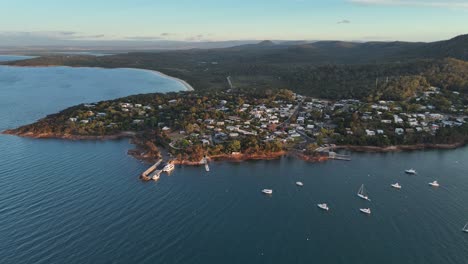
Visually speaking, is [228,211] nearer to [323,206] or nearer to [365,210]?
[323,206]

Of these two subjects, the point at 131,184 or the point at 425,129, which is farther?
the point at 425,129

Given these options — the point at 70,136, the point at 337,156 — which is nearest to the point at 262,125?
the point at 337,156

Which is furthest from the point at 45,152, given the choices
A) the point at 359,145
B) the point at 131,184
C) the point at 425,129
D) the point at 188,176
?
the point at 425,129

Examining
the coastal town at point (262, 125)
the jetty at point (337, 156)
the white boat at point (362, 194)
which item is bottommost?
the white boat at point (362, 194)

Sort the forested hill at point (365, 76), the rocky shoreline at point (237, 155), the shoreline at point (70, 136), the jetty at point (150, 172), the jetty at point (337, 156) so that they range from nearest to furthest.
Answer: the jetty at point (150, 172)
the rocky shoreline at point (237, 155)
the jetty at point (337, 156)
the shoreline at point (70, 136)
the forested hill at point (365, 76)

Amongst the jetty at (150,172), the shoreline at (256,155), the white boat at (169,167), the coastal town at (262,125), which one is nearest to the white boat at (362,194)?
the shoreline at (256,155)

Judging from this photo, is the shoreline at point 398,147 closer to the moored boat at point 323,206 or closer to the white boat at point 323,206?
the moored boat at point 323,206

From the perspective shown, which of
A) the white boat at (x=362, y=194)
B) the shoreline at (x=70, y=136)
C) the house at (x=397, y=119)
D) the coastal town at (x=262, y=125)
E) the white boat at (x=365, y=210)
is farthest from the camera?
the house at (x=397, y=119)

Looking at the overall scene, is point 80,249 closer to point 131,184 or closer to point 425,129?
point 131,184
